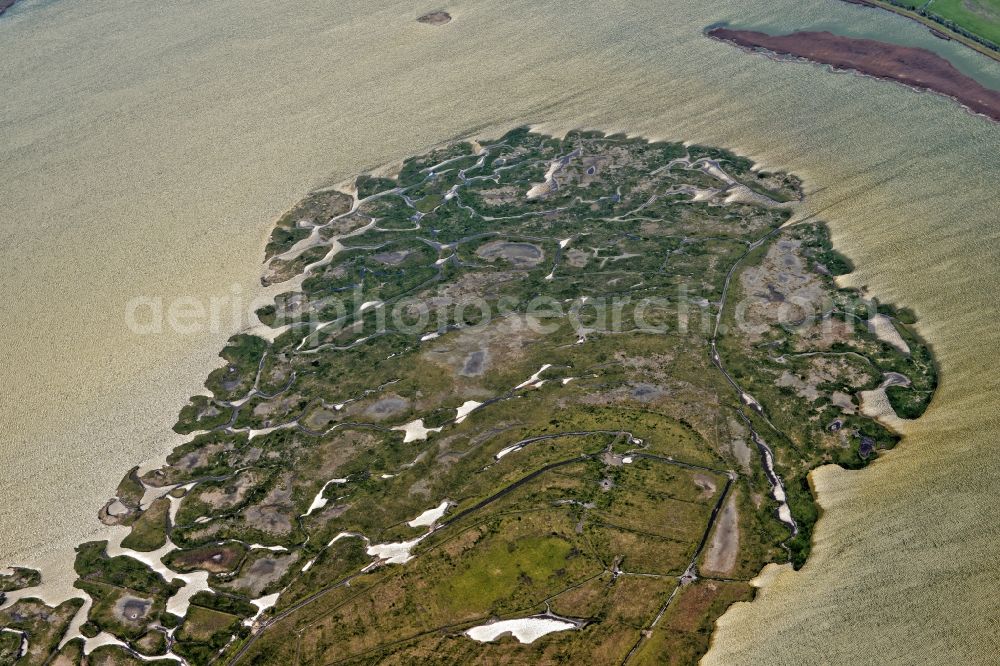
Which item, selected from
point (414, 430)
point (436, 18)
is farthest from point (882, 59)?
point (414, 430)

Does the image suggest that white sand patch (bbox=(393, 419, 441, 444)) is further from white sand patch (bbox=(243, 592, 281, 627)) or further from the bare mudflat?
the bare mudflat

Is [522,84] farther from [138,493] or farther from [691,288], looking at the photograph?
[138,493]

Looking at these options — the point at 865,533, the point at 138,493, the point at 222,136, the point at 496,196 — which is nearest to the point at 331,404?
the point at 138,493

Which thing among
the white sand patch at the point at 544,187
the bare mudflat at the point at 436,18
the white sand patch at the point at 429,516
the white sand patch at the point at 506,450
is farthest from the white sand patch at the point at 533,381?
the bare mudflat at the point at 436,18

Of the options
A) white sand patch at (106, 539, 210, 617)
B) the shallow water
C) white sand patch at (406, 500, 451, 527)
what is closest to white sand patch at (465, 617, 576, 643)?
white sand patch at (406, 500, 451, 527)

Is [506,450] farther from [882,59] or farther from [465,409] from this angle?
[882,59]

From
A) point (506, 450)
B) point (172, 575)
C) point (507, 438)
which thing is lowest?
point (172, 575)
